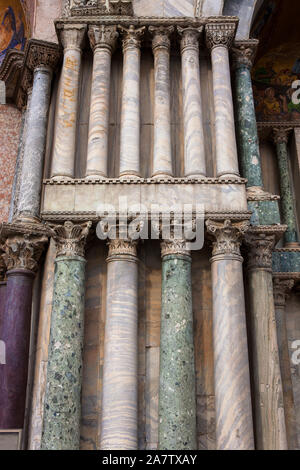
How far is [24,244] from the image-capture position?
24.9 ft

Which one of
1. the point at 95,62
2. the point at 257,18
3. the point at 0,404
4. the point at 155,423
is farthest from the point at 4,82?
the point at 155,423

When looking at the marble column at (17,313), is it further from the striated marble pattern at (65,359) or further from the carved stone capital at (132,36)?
the carved stone capital at (132,36)

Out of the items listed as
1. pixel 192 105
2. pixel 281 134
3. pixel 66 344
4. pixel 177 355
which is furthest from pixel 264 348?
pixel 281 134

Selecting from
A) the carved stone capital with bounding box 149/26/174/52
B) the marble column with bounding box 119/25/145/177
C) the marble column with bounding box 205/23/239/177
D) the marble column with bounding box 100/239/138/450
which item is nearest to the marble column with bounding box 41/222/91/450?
the marble column with bounding box 100/239/138/450

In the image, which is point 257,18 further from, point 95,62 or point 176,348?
point 176,348

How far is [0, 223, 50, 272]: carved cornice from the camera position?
7.58 meters

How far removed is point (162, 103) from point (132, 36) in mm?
1411

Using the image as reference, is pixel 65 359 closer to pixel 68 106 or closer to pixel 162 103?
pixel 68 106

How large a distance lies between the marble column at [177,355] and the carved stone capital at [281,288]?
9.86 feet

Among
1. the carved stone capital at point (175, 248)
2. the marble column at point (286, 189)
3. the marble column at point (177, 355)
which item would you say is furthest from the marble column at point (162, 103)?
the marble column at point (286, 189)

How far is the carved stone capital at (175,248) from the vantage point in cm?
681

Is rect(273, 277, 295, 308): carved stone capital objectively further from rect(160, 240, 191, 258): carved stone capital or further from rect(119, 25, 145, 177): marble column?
rect(119, 25, 145, 177): marble column

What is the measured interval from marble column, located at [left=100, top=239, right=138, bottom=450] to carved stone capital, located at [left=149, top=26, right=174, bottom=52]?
3.64 m

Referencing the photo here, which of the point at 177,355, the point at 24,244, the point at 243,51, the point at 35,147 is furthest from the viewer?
the point at 243,51
